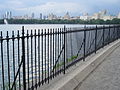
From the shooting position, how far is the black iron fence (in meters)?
4.50

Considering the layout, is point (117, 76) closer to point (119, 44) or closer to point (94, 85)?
point (94, 85)

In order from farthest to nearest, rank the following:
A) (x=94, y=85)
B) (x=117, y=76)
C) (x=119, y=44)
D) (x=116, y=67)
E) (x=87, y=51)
Answer: (x=119, y=44), (x=87, y=51), (x=116, y=67), (x=117, y=76), (x=94, y=85)

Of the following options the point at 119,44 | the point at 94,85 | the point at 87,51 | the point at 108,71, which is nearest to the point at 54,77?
the point at 94,85

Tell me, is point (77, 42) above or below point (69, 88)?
above

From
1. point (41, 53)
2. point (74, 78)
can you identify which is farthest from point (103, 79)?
point (41, 53)

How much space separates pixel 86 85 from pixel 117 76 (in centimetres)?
156

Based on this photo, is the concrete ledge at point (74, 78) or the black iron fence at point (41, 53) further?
the concrete ledge at point (74, 78)

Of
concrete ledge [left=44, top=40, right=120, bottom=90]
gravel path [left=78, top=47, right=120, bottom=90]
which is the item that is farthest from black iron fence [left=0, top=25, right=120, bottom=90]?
gravel path [left=78, top=47, right=120, bottom=90]

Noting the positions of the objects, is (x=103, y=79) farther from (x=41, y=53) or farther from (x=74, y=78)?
(x=41, y=53)

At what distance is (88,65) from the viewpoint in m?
8.04

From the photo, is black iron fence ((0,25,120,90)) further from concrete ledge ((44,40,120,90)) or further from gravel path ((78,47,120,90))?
gravel path ((78,47,120,90))

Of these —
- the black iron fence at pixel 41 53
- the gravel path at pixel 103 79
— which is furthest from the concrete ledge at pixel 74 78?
the black iron fence at pixel 41 53

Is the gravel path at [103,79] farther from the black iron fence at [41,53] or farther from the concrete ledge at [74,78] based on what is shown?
the black iron fence at [41,53]

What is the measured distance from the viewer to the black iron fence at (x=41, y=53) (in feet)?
14.8
